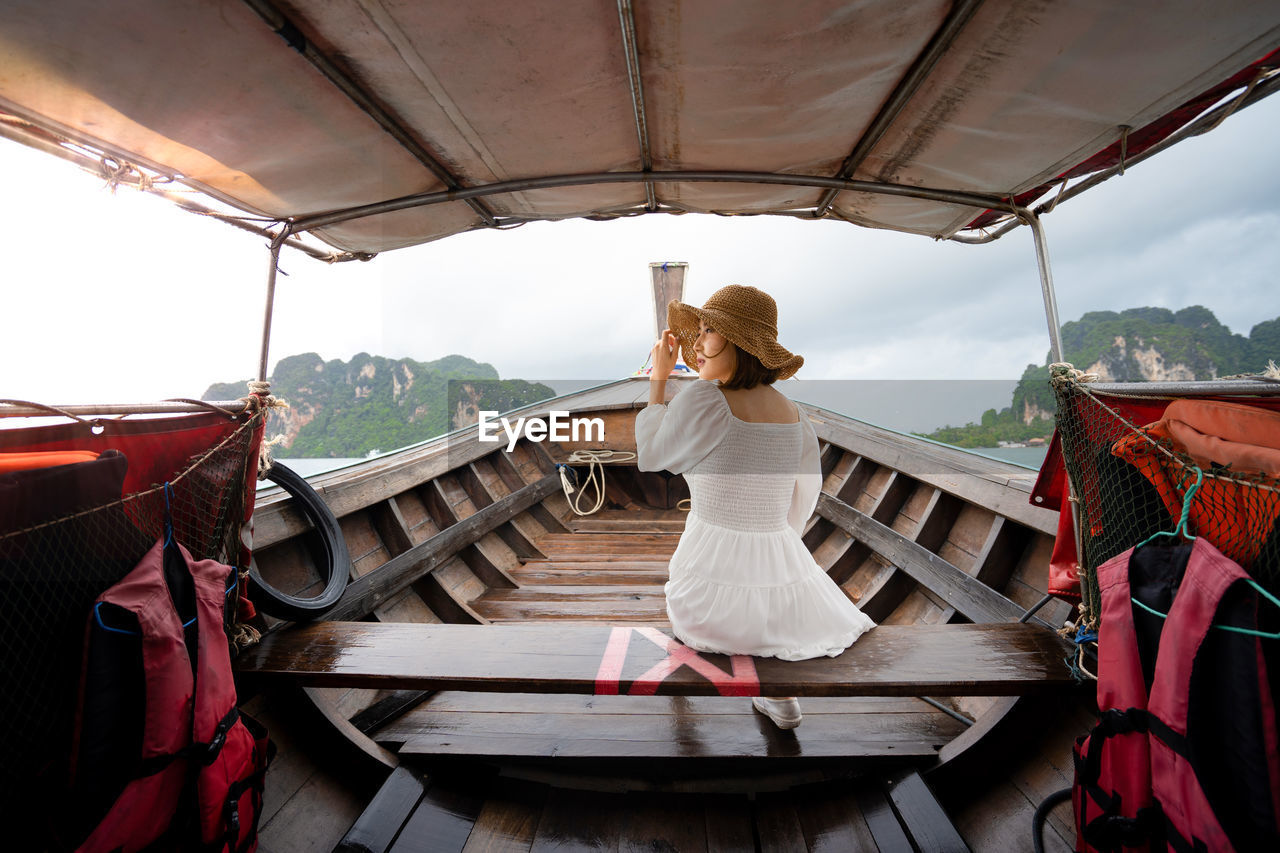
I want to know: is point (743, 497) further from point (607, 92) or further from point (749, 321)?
point (607, 92)

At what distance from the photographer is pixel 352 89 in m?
1.33

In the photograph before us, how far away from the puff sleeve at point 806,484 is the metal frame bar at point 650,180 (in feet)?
2.83

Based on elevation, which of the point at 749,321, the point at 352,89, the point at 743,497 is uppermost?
the point at 352,89

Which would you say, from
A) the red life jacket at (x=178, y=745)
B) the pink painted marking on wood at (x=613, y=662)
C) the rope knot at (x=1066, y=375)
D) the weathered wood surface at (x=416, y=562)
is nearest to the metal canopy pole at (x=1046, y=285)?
the rope knot at (x=1066, y=375)

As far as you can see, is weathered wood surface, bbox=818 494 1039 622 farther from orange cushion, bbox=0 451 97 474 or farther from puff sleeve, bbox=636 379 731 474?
orange cushion, bbox=0 451 97 474

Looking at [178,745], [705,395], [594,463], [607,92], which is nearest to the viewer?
[178,745]

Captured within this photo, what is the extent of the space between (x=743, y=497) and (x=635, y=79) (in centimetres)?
122

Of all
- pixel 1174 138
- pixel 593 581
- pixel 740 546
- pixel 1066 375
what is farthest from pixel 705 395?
pixel 593 581

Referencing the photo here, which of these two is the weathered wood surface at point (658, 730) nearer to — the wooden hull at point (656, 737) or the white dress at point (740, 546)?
the wooden hull at point (656, 737)

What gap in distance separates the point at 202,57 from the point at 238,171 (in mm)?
459

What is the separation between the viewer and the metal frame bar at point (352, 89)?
3.58ft

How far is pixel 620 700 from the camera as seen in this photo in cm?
181

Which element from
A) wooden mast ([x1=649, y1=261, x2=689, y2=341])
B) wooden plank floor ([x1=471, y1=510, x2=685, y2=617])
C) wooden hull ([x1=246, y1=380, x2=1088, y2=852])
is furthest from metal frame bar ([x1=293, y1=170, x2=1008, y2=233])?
wooden mast ([x1=649, y1=261, x2=689, y2=341])

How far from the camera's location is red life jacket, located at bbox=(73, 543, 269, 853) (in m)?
0.99
